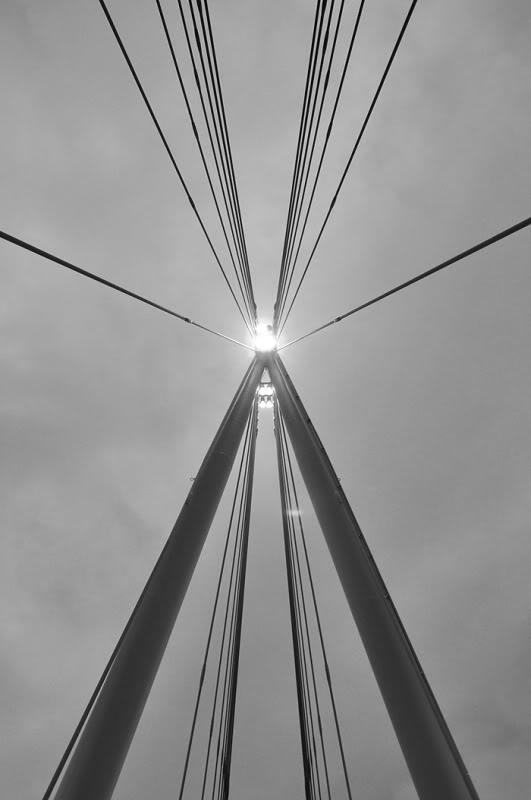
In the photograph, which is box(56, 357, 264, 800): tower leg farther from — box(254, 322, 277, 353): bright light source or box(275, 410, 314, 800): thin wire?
box(254, 322, 277, 353): bright light source

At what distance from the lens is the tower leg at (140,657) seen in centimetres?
401

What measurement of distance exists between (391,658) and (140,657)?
292 centimetres

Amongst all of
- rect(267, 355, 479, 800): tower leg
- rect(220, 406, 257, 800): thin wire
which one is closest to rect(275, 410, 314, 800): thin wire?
rect(220, 406, 257, 800): thin wire

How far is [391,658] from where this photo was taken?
194 inches

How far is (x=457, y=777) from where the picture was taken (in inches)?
164

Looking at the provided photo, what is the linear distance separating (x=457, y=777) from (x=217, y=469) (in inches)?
199

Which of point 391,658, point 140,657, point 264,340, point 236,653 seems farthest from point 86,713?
point 264,340

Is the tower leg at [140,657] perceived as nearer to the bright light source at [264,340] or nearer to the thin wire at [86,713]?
the thin wire at [86,713]

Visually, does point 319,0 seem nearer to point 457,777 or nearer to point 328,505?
point 328,505

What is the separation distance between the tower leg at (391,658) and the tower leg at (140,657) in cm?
193

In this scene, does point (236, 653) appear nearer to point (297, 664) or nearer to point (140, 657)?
point (297, 664)

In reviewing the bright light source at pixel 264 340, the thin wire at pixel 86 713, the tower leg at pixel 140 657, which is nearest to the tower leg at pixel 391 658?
the tower leg at pixel 140 657

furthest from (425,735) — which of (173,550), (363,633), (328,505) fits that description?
(173,550)

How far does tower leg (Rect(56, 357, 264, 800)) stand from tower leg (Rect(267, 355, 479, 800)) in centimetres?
193
